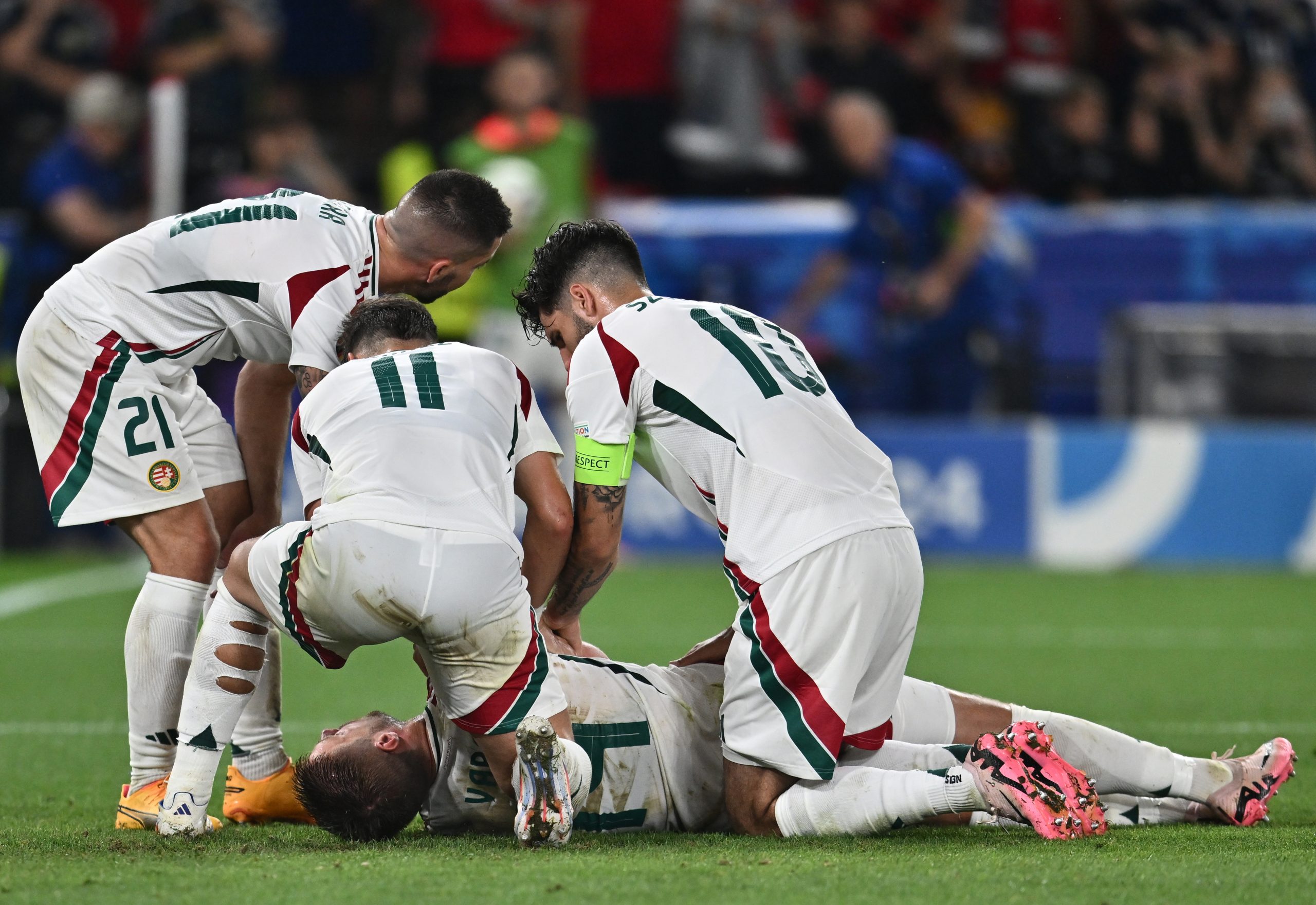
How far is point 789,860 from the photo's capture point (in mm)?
3619

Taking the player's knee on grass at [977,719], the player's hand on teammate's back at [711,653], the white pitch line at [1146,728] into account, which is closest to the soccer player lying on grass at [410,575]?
the player's hand on teammate's back at [711,653]

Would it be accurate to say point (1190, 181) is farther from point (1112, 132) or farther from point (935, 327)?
point (935, 327)

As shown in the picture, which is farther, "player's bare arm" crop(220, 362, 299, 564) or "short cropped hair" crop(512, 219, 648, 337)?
"player's bare arm" crop(220, 362, 299, 564)

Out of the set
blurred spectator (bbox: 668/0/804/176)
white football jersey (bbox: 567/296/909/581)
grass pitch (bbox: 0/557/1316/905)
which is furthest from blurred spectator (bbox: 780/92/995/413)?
white football jersey (bbox: 567/296/909/581)

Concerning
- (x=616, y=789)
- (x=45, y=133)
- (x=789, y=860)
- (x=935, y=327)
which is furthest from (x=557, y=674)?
(x=45, y=133)

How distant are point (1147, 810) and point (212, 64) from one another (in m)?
10.5

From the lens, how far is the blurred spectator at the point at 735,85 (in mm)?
13242

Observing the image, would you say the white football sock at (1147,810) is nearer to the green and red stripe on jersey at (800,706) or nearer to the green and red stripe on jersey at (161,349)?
the green and red stripe on jersey at (800,706)

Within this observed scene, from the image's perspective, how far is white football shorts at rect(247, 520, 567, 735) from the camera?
3822 millimetres

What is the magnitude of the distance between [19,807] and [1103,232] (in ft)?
31.1

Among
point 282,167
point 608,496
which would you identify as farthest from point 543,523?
point 282,167

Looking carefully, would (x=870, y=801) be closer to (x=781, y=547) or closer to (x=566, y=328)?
(x=781, y=547)

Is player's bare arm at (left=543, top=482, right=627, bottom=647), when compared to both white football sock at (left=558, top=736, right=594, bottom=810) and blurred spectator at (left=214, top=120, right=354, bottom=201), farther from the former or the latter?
blurred spectator at (left=214, top=120, right=354, bottom=201)

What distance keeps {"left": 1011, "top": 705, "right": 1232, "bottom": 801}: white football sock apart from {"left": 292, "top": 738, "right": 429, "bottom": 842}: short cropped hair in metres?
1.54
